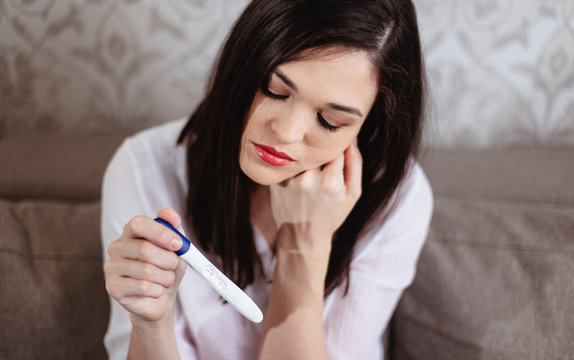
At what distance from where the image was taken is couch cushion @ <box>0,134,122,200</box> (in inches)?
38.7

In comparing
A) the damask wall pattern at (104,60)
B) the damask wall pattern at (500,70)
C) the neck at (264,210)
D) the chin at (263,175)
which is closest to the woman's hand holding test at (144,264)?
the chin at (263,175)

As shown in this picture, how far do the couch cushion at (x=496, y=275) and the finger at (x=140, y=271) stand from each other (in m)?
0.57

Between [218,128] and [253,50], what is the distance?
5.5 inches

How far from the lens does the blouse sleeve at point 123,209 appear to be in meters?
0.70

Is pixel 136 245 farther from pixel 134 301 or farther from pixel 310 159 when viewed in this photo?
pixel 310 159

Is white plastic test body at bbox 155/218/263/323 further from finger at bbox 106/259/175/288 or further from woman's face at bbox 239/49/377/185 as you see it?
woman's face at bbox 239/49/377/185

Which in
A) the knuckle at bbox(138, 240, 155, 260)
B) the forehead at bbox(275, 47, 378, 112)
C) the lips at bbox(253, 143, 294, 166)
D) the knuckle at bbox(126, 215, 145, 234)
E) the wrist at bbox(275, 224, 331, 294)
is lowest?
the wrist at bbox(275, 224, 331, 294)

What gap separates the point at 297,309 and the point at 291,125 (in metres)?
0.33

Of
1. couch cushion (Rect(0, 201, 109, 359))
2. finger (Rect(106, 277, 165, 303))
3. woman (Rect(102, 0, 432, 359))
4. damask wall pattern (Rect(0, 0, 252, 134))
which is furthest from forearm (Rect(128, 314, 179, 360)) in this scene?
damask wall pattern (Rect(0, 0, 252, 134))

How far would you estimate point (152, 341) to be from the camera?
0.61 m

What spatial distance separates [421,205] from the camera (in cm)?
83

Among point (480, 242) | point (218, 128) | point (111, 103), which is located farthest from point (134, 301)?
point (111, 103)

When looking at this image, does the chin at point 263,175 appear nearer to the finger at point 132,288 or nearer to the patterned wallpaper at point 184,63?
the finger at point 132,288

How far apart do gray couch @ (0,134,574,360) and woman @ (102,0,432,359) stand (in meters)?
0.10
